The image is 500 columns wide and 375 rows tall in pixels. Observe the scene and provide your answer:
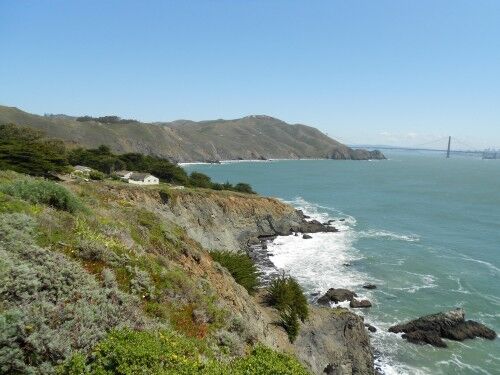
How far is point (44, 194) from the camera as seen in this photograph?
13.4m

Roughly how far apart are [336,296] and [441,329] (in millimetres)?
7572

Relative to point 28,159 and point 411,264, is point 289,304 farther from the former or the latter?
point 411,264

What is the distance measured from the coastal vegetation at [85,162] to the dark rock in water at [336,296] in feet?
81.6

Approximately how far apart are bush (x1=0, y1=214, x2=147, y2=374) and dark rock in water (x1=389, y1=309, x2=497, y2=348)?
898 inches

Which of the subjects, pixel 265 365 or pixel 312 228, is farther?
pixel 312 228

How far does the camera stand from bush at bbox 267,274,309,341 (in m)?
19.1

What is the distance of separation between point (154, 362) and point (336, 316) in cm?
1661

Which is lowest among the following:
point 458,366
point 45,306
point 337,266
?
point 458,366

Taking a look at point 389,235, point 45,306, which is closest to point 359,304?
point 389,235

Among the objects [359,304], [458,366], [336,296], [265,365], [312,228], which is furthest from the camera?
[312,228]

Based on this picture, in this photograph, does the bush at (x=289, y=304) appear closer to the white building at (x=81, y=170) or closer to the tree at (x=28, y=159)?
the tree at (x=28, y=159)

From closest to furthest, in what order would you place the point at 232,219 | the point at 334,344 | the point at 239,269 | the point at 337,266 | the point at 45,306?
the point at 45,306
the point at 334,344
the point at 239,269
the point at 337,266
the point at 232,219

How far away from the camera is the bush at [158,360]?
23.7ft

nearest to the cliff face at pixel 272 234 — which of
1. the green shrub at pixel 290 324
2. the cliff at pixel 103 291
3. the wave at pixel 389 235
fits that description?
the cliff at pixel 103 291
